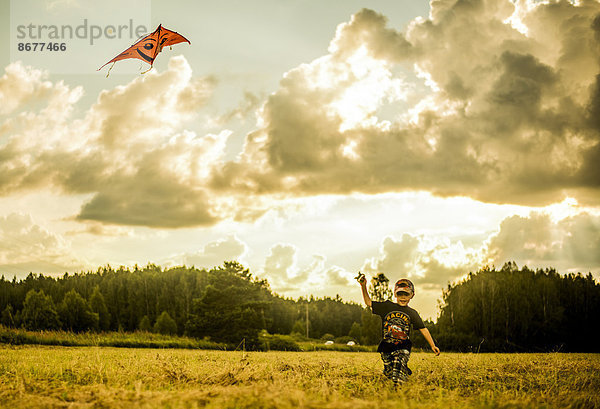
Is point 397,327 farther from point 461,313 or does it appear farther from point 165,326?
point 165,326

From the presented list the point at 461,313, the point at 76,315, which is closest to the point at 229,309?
the point at 461,313

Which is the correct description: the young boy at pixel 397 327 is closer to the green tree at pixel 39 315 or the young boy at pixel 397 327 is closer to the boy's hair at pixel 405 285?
the boy's hair at pixel 405 285

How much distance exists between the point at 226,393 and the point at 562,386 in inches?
243

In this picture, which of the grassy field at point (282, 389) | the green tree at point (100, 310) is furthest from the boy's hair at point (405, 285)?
the green tree at point (100, 310)

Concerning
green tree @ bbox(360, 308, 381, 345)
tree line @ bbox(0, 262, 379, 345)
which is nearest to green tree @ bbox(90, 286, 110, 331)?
tree line @ bbox(0, 262, 379, 345)

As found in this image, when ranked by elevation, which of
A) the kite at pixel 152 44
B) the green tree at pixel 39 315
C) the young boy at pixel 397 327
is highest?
the kite at pixel 152 44

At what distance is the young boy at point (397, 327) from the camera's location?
8867mm

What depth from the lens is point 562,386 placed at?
882 cm

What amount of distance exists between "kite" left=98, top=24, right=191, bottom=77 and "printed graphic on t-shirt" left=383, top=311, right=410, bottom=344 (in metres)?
17.0

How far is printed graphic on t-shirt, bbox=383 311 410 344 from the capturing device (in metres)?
8.91

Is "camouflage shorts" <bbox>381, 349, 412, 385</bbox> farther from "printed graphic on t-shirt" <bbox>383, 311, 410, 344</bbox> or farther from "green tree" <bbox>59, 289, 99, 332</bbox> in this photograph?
"green tree" <bbox>59, 289, 99, 332</bbox>

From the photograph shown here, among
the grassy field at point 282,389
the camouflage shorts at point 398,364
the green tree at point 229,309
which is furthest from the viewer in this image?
the green tree at point 229,309

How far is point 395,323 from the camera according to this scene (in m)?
9.03

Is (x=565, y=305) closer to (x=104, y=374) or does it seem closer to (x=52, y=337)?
(x=52, y=337)
